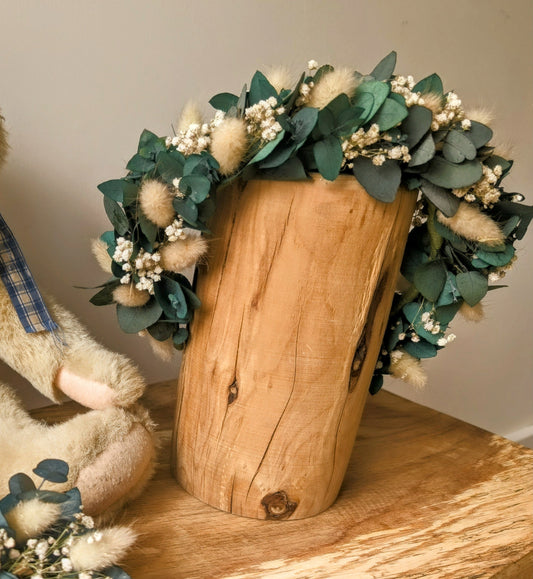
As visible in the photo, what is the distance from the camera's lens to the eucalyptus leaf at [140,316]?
2.04 ft

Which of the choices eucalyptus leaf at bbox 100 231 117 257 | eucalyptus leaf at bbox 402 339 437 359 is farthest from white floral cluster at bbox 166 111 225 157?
eucalyptus leaf at bbox 402 339 437 359

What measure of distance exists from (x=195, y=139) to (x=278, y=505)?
37 cm

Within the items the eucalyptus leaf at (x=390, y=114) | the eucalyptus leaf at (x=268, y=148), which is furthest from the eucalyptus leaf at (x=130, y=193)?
the eucalyptus leaf at (x=390, y=114)

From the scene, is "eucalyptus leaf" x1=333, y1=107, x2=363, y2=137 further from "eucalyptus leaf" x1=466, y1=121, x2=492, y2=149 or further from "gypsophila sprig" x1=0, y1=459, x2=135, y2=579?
"gypsophila sprig" x1=0, y1=459, x2=135, y2=579

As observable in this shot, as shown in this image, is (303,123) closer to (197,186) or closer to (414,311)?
(197,186)

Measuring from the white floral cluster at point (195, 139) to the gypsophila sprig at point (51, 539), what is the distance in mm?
289

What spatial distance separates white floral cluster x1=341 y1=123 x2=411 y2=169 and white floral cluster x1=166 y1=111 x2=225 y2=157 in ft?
0.37

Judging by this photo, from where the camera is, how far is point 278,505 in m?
0.66

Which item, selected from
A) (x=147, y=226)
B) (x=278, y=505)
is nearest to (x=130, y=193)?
(x=147, y=226)

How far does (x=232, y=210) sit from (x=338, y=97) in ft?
0.46

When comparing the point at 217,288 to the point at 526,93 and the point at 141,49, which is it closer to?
the point at 141,49

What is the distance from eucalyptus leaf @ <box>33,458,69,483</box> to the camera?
1.61 feet

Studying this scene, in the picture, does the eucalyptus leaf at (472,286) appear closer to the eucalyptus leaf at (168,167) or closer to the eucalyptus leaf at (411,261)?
the eucalyptus leaf at (411,261)

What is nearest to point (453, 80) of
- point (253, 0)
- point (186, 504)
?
point (253, 0)
